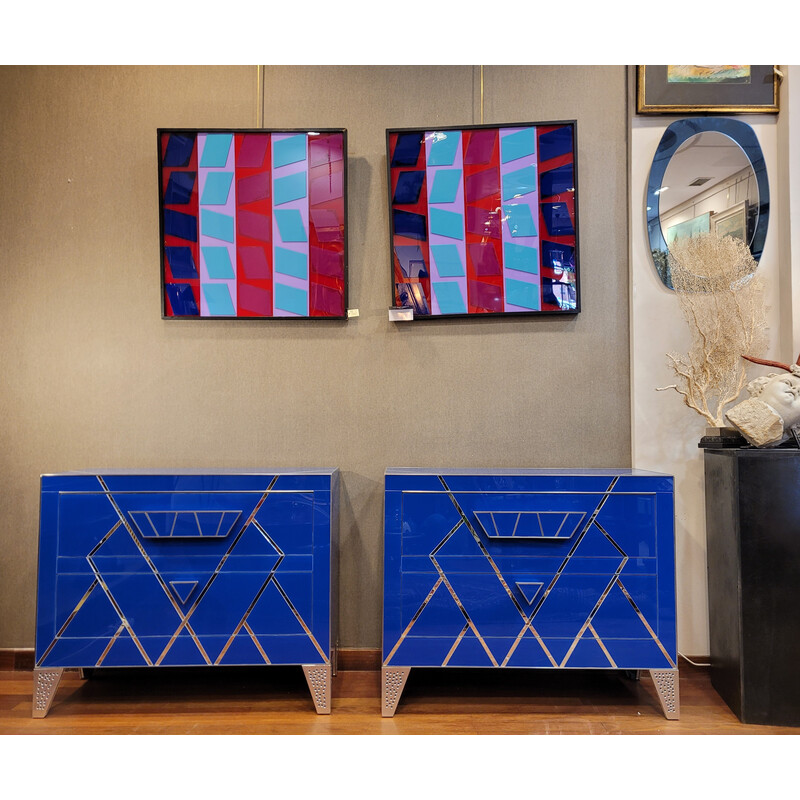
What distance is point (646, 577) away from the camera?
6.77ft

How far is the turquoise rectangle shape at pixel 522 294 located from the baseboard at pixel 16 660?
8.03 feet

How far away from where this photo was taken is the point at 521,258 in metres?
2.50

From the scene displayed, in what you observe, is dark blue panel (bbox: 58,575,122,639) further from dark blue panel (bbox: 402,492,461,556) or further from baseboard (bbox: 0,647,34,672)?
dark blue panel (bbox: 402,492,461,556)

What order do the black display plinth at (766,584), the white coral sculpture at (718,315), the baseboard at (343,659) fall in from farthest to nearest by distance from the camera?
the baseboard at (343,659)
the white coral sculpture at (718,315)
the black display plinth at (766,584)

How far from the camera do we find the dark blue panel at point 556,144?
2477 mm

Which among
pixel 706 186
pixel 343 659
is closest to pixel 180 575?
pixel 343 659

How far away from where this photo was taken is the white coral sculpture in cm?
230

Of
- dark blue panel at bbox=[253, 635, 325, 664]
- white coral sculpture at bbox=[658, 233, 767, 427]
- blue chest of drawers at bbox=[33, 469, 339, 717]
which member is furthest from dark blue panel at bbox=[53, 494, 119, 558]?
white coral sculpture at bbox=[658, 233, 767, 427]

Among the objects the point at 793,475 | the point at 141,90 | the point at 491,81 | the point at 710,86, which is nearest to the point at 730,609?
the point at 793,475

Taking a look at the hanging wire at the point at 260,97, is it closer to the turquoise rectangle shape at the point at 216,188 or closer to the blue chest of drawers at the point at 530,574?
the turquoise rectangle shape at the point at 216,188

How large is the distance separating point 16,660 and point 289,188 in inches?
88.1

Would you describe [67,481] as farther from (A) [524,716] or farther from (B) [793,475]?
(B) [793,475]

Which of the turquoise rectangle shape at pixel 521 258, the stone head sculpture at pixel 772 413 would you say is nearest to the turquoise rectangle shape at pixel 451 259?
the turquoise rectangle shape at pixel 521 258

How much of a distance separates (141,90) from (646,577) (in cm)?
278
